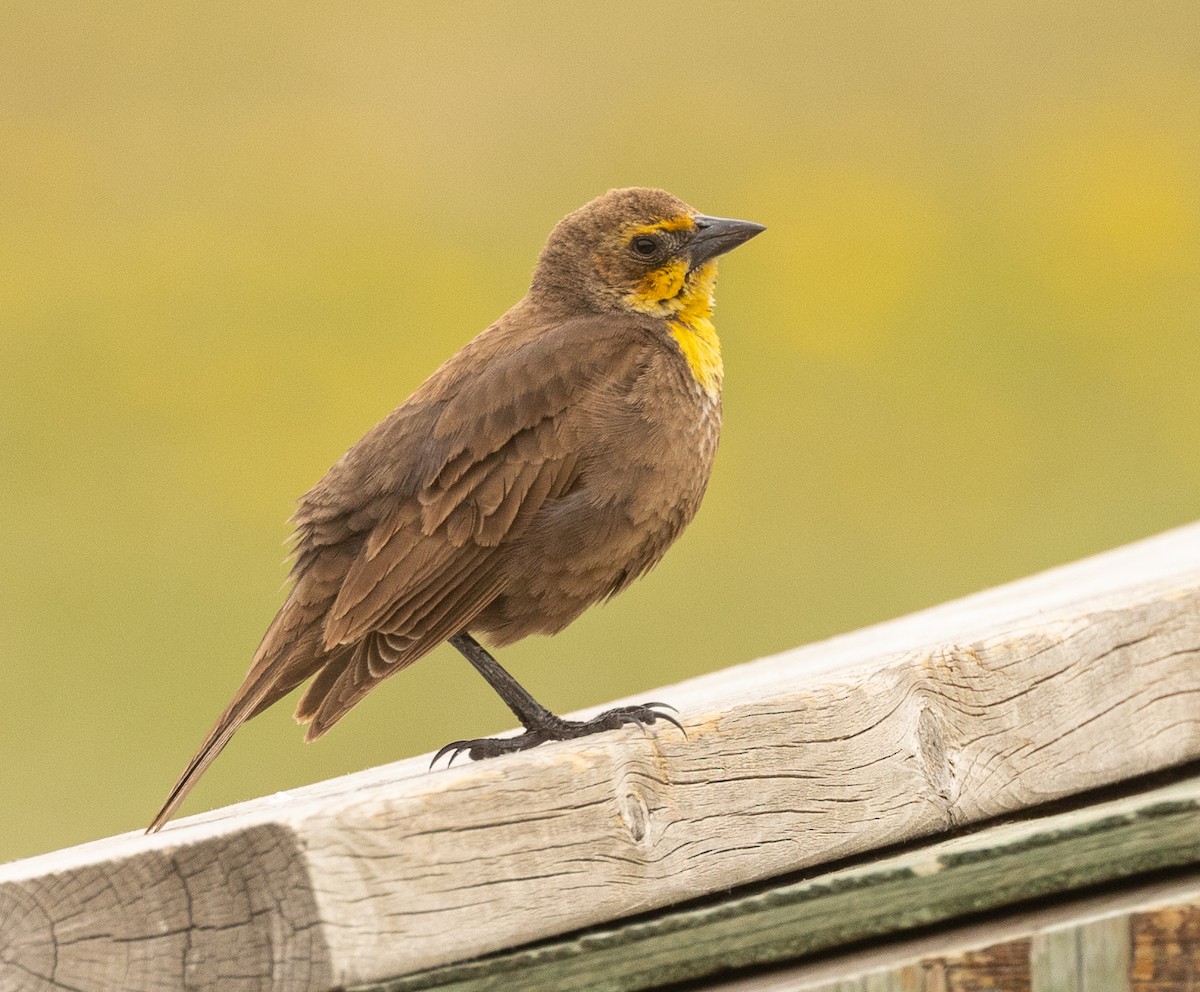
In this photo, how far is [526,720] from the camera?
405 cm

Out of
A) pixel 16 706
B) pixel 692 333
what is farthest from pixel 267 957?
pixel 16 706

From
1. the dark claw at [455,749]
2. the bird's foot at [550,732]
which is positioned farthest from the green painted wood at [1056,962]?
the dark claw at [455,749]

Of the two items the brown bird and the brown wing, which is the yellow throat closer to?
the brown bird

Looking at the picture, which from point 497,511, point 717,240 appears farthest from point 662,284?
point 497,511

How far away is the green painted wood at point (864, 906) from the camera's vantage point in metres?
2.76

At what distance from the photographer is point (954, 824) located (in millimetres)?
3107

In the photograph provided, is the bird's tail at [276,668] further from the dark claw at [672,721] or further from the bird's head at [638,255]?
the bird's head at [638,255]

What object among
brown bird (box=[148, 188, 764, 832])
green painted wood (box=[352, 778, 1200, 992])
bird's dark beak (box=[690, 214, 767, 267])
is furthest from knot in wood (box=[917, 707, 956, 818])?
bird's dark beak (box=[690, 214, 767, 267])

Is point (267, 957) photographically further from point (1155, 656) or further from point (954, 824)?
point (1155, 656)

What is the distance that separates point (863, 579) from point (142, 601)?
10.2 ft

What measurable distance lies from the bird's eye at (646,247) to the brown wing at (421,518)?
19.4 inches

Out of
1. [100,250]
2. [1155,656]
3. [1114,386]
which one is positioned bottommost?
[1155,656]

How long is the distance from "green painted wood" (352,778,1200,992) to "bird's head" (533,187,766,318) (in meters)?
1.94

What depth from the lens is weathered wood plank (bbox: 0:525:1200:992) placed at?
8.03 ft
